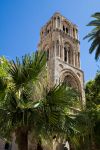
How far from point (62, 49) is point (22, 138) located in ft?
75.5

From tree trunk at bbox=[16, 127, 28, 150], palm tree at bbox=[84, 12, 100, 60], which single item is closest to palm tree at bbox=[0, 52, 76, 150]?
tree trunk at bbox=[16, 127, 28, 150]

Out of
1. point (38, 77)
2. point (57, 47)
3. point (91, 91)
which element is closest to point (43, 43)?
point (57, 47)

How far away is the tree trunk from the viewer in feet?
29.3

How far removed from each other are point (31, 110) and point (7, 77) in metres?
1.60

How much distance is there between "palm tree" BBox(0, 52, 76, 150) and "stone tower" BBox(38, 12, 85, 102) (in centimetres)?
1656

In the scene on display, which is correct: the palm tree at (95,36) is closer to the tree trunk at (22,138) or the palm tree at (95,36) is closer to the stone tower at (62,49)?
the stone tower at (62,49)

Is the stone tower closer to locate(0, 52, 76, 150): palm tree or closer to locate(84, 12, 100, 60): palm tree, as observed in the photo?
locate(84, 12, 100, 60): palm tree

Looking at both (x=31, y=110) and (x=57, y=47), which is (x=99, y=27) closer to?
(x=57, y=47)

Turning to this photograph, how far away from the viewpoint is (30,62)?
983 centimetres

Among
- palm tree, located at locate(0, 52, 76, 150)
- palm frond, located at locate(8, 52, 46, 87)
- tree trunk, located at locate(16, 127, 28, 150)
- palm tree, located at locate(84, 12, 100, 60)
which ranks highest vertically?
palm tree, located at locate(84, 12, 100, 60)

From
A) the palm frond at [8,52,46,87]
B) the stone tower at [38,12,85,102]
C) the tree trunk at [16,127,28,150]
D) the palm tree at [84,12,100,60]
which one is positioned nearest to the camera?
the tree trunk at [16,127,28,150]

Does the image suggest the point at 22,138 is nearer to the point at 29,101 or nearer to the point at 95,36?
the point at 29,101

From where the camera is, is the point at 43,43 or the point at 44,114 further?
the point at 43,43

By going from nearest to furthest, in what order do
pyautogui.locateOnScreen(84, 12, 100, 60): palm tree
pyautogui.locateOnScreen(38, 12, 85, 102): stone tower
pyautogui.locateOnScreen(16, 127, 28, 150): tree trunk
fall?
1. pyautogui.locateOnScreen(16, 127, 28, 150): tree trunk
2. pyautogui.locateOnScreen(84, 12, 100, 60): palm tree
3. pyautogui.locateOnScreen(38, 12, 85, 102): stone tower
